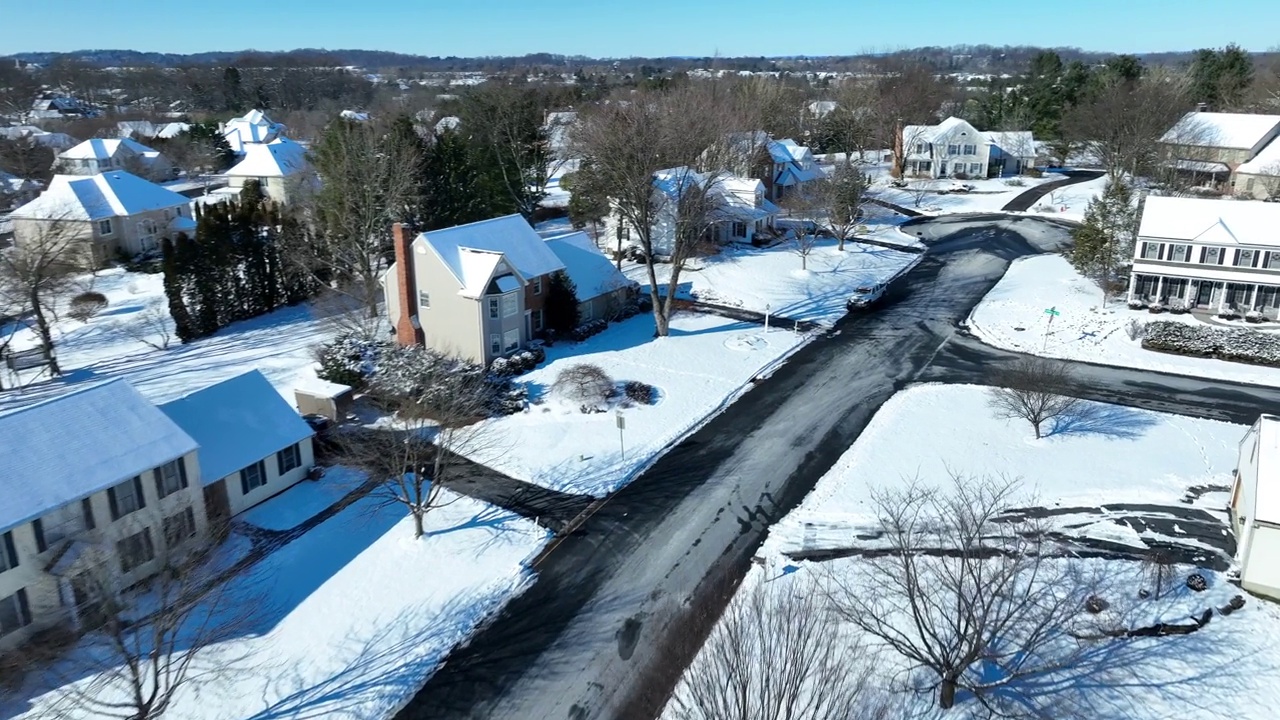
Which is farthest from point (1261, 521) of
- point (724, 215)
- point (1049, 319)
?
point (724, 215)

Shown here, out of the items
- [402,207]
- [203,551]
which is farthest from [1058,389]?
[402,207]

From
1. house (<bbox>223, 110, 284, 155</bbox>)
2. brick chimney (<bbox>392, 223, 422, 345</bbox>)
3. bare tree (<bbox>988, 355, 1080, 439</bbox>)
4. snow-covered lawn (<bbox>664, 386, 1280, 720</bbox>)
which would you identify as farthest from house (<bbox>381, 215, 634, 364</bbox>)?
house (<bbox>223, 110, 284, 155</bbox>)

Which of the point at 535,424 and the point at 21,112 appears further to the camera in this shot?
the point at 21,112

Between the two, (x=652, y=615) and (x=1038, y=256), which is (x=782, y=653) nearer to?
(x=652, y=615)

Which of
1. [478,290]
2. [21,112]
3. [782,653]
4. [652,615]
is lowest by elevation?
[652,615]

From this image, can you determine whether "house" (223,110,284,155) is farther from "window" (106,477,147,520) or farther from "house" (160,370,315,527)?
"window" (106,477,147,520)

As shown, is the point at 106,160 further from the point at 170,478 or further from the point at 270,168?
the point at 170,478

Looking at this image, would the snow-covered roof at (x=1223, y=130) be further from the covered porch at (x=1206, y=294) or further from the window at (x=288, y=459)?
the window at (x=288, y=459)

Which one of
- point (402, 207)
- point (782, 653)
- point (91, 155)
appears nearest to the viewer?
point (782, 653)
